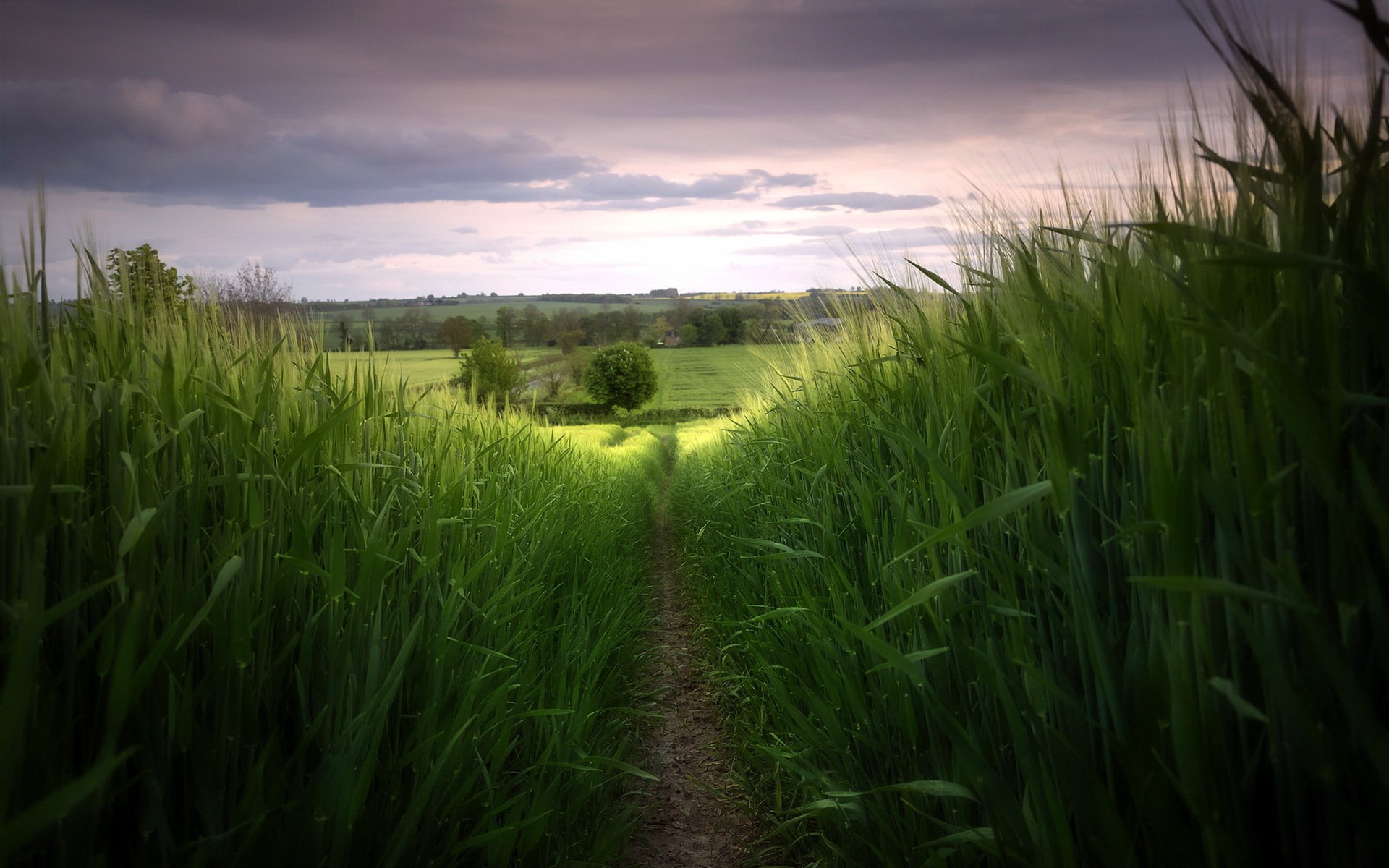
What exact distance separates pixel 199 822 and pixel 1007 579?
1.54 m

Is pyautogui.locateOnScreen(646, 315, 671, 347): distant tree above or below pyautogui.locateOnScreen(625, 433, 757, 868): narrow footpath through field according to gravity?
above

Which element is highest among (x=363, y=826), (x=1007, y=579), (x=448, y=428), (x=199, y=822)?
(x=448, y=428)

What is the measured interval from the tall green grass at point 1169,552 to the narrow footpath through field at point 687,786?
2.44 feet

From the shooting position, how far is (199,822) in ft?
3.69

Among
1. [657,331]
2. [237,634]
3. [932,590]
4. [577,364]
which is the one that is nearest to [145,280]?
[237,634]

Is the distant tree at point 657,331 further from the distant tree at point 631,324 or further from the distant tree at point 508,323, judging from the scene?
the distant tree at point 508,323

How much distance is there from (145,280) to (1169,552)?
A: 8.89 ft

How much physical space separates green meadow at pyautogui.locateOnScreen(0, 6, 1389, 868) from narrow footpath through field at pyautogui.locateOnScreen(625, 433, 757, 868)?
152mm

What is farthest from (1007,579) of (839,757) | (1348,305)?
(839,757)

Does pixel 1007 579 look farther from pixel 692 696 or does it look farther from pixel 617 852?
pixel 692 696

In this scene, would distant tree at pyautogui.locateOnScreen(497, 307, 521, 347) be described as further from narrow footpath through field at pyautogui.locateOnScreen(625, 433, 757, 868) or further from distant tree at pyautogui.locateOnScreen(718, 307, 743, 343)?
narrow footpath through field at pyautogui.locateOnScreen(625, 433, 757, 868)

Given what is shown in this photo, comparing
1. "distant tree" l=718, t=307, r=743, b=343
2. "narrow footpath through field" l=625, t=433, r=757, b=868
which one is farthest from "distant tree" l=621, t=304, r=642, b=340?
"narrow footpath through field" l=625, t=433, r=757, b=868

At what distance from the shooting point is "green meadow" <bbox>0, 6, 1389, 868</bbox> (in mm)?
878

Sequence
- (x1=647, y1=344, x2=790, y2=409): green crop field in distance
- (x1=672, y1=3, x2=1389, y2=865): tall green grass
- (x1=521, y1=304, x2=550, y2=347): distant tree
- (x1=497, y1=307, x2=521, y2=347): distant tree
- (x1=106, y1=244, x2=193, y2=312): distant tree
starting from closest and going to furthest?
(x1=672, y1=3, x2=1389, y2=865): tall green grass, (x1=106, y1=244, x2=193, y2=312): distant tree, (x1=647, y1=344, x2=790, y2=409): green crop field in distance, (x1=497, y1=307, x2=521, y2=347): distant tree, (x1=521, y1=304, x2=550, y2=347): distant tree
